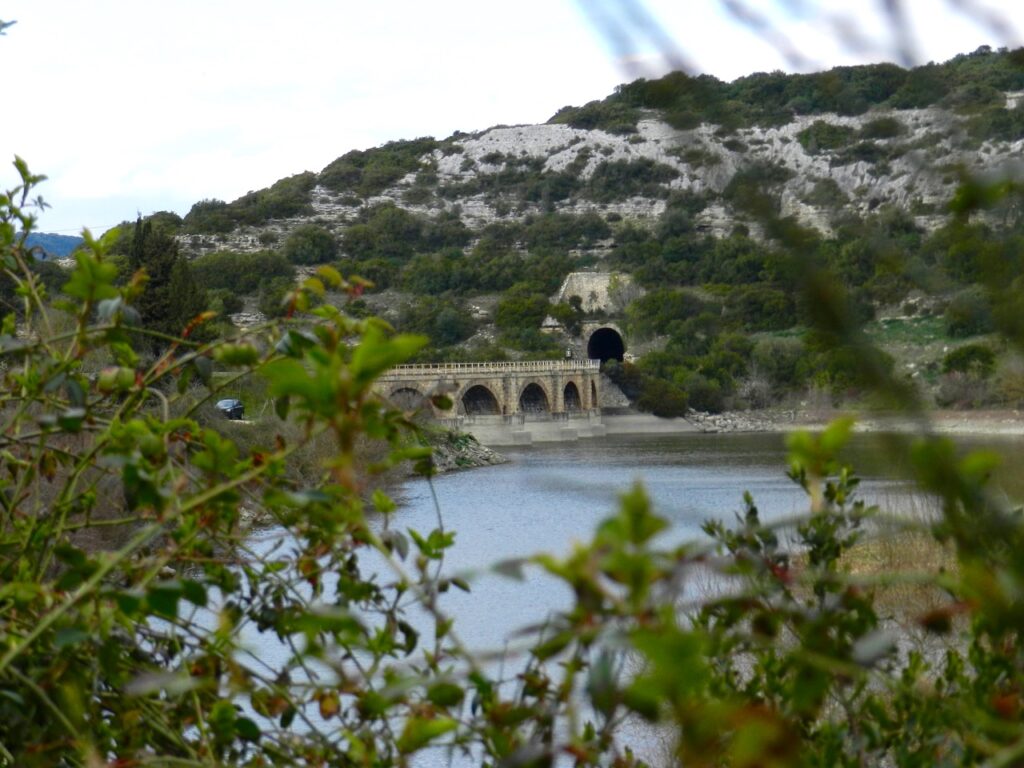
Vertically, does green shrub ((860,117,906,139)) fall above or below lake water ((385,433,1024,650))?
above

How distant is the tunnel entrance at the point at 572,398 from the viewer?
148 feet

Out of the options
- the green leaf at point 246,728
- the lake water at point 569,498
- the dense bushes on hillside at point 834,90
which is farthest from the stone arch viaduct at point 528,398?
the dense bushes on hillside at point 834,90

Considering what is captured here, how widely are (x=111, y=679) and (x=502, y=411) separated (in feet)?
134

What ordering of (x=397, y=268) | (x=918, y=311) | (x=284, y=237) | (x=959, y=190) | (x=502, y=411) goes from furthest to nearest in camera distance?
1. (x=284, y=237)
2. (x=397, y=268)
3. (x=502, y=411)
4. (x=918, y=311)
5. (x=959, y=190)

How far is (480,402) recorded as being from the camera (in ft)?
144

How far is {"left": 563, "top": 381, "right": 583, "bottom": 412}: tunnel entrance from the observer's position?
148ft

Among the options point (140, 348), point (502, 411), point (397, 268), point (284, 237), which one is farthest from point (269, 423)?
point (284, 237)

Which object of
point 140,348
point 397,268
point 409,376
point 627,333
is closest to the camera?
point 140,348

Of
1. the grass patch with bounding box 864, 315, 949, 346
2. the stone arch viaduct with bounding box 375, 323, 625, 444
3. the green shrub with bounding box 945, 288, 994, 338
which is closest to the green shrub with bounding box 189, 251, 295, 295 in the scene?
the stone arch viaduct with bounding box 375, 323, 625, 444

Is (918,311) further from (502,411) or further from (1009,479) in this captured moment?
(502,411)

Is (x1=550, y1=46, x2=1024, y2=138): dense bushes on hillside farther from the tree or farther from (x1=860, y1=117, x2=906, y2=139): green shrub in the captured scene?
the tree

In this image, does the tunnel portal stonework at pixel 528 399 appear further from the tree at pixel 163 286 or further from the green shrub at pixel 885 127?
the green shrub at pixel 885 127

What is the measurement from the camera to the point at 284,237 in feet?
217

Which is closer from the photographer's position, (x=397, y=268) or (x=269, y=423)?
(x=269, y=423)
